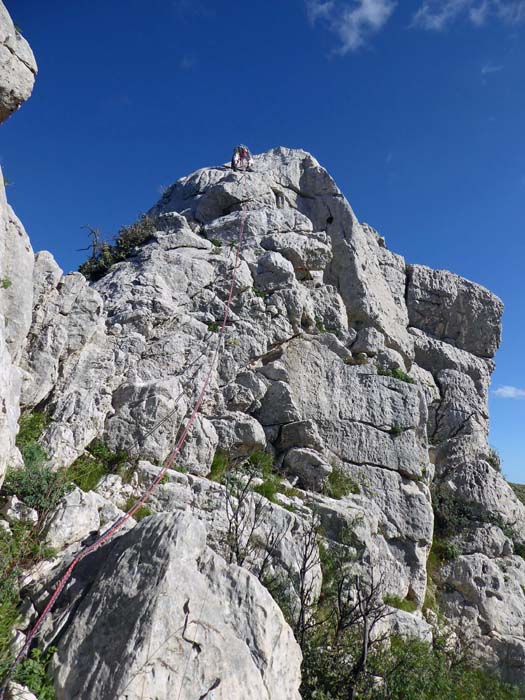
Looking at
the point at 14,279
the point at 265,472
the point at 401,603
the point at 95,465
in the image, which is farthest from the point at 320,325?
the point at 14,279

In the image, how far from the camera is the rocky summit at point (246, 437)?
5211mm

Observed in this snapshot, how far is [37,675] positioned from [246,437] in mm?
6691

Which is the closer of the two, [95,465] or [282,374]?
[95,465]

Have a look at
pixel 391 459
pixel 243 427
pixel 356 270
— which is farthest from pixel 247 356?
pixel 356 270

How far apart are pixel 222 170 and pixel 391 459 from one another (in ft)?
43.5

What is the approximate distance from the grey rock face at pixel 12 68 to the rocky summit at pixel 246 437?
5cm

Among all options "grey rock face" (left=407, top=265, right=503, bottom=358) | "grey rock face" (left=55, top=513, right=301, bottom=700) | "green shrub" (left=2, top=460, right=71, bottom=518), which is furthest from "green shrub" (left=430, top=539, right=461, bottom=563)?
"green shrub" (left=2, top=460, right=71, bottom=518)

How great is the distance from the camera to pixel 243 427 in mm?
11016

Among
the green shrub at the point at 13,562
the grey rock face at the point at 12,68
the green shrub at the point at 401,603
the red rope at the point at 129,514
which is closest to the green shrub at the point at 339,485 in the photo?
the green shrub at the point at 401,603

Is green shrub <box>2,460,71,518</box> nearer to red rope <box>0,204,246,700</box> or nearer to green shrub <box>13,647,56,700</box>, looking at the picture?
red rope <box>0,204,246,700</box>

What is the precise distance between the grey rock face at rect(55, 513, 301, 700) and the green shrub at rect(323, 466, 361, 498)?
18.0 ft

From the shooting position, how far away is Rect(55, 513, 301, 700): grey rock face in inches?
180

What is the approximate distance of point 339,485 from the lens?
1147 centimetres

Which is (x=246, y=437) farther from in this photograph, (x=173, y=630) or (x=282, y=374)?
(x=173, y=630)
